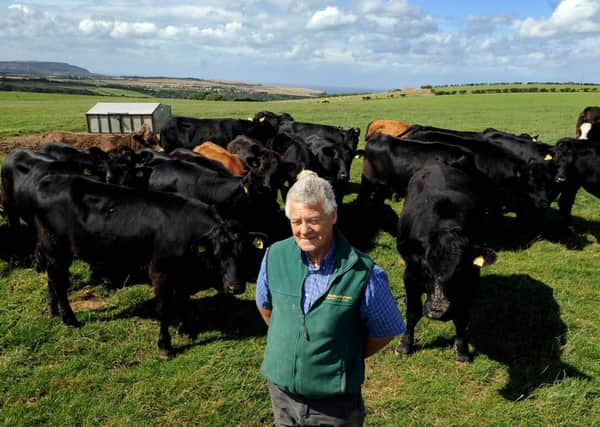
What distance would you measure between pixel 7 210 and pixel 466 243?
7701mm

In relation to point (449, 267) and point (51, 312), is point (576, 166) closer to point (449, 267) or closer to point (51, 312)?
point (449, 267)

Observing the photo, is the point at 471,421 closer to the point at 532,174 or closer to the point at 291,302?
the point at 291,302

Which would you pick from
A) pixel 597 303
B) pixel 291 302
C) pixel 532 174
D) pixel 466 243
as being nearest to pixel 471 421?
pixel 466 243

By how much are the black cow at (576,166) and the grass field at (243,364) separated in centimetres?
251

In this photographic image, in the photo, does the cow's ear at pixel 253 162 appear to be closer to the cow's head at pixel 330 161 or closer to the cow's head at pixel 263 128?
the cow's head at pixel 330 161

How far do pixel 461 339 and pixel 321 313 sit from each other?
10.9ft

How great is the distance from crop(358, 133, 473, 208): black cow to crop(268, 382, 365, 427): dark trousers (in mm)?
6531

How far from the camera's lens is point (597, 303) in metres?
6.89

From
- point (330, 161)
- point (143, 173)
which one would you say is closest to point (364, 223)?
point (330, 161)

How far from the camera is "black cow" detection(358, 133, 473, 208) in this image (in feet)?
30.8

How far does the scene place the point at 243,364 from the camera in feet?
18.0

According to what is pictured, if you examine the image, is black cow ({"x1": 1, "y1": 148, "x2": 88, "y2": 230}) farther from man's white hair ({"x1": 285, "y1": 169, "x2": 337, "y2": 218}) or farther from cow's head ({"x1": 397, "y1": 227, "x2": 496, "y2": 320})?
cow's head ({"x1": 397, "y1": 227, "x2": 496, "y2": 320})

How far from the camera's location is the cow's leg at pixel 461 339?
5.37 metres

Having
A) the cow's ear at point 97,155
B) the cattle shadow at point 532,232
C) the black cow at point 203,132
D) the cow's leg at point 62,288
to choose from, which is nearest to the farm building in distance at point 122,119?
the black cow at point 203,132
